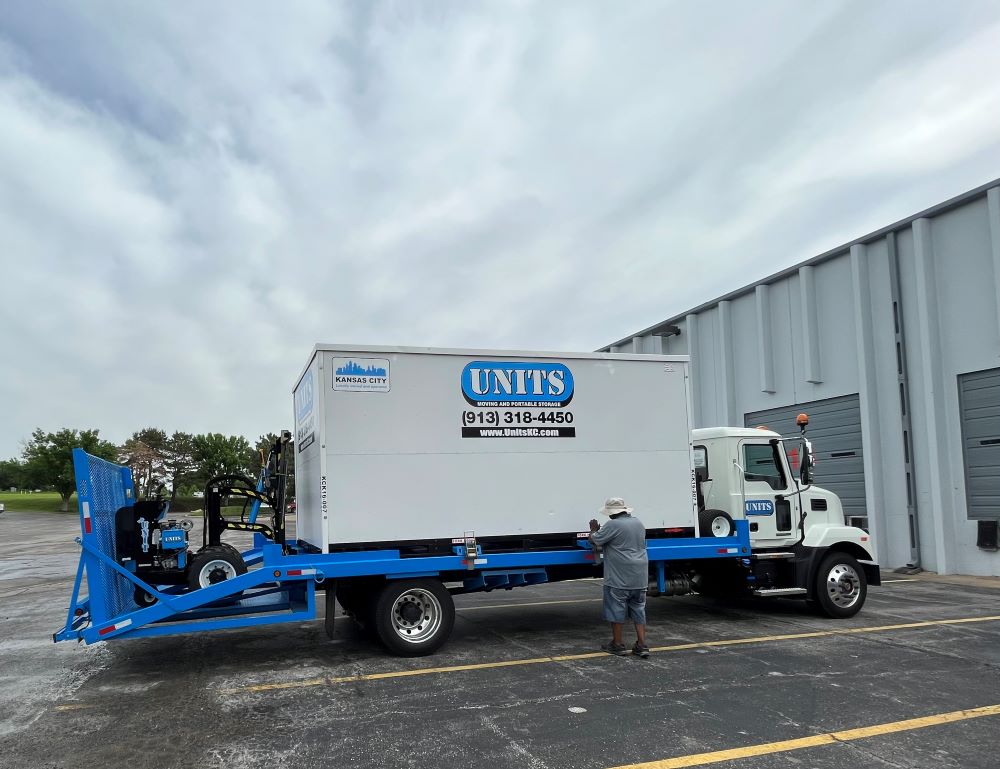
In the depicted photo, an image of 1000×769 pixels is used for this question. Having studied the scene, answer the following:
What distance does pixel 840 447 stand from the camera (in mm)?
15781

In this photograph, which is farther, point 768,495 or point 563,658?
point 768,495

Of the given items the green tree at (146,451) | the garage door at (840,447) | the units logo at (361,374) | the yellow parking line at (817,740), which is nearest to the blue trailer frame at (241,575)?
the units logo at (361,374)

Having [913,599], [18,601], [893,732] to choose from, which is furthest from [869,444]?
[18,601]

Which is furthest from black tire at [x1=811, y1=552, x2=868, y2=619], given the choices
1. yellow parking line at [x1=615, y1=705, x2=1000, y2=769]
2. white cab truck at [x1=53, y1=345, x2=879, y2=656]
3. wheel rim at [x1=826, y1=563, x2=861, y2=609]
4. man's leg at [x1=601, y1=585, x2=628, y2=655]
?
yellow parking line at [x1=615, y1=705, x2=1000, y2=769]

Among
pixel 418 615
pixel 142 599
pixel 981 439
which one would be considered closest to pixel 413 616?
pixel 418 615

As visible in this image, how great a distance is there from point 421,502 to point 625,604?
2297mm

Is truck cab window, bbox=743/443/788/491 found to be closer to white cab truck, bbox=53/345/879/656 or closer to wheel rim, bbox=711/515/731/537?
white cab truck, bbox=53/345/879/656

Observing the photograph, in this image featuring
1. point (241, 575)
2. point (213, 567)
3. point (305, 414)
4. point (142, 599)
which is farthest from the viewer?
point (305, 414)

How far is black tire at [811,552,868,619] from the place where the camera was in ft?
30.1

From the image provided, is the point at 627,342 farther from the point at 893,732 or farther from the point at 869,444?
the point at 893,732

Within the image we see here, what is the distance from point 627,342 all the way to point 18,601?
16.3 meters

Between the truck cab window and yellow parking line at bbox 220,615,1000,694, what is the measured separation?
74.1 inches

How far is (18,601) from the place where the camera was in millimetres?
12227

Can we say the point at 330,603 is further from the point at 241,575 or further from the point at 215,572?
the point at 215,572
